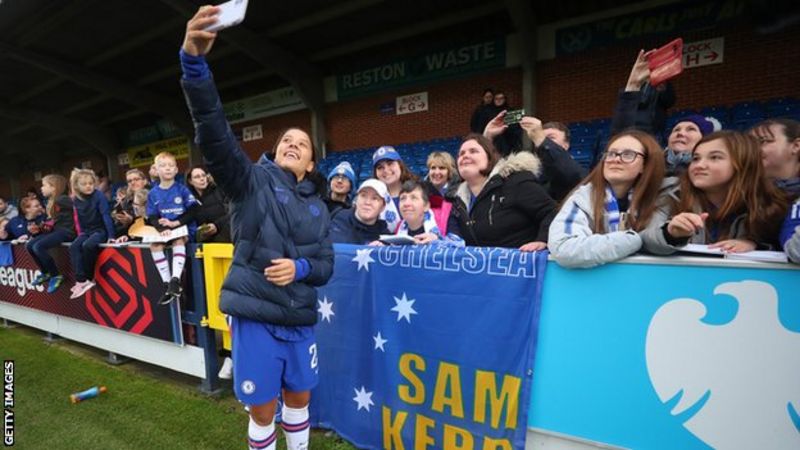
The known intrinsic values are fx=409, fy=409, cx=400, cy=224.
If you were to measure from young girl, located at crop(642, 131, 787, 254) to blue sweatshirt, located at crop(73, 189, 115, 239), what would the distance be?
16.2 ft

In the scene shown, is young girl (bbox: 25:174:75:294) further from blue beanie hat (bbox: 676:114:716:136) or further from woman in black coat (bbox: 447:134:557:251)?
blue beanie hat (bbox: 676:114:716:136)

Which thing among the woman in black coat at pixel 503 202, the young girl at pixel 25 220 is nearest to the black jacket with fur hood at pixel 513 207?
the woman in black coat at pixel 503 202

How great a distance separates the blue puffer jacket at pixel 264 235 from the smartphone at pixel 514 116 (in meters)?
1.63

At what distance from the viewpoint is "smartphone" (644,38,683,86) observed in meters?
2.30

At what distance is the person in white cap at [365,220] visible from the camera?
2777 mm

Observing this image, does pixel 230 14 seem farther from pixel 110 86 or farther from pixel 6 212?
pixel 110 86

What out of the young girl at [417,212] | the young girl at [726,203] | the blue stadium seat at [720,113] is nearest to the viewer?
the young girl at [726,203]

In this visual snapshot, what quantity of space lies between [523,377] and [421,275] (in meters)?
0.70

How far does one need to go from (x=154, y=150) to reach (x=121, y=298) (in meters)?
17.0

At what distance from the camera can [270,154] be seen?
200cm

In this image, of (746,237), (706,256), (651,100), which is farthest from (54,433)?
(651,100)

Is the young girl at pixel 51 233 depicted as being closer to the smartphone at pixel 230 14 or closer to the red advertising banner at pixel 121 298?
the red advertising banner at pixel 121 298

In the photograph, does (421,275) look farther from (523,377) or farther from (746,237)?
(746,237)
